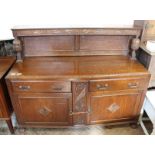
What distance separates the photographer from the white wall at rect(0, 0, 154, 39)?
144cm

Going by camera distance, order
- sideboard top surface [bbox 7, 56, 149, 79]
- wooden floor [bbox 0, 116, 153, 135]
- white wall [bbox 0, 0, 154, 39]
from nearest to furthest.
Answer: sideboard top surface [bbox 7, 56, 149, 79] < white wall [bbox 0, 0, 154, 39] < wooden floor [bbox 0, 116, 153, 135]

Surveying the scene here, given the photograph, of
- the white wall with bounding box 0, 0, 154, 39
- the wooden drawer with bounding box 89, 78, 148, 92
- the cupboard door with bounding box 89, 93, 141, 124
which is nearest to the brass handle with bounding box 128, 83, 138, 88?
the wooden drawer with bounding box 89, 78, 148, 92

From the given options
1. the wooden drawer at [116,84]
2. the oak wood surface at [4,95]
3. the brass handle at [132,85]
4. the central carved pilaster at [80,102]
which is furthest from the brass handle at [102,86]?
the oak wood surface at [4,95]

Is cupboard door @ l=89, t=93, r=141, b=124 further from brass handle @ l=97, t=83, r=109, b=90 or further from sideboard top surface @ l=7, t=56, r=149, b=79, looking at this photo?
sideboard top surface @ l=7, t=56, r=149, b=79

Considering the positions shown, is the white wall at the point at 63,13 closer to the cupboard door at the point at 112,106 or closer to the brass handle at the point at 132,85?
the brass handle at the point at 132,85

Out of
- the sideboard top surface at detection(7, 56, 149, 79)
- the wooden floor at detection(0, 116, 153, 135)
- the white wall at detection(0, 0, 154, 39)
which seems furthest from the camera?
the wooden floor at detection(0, 116, 153, 135)

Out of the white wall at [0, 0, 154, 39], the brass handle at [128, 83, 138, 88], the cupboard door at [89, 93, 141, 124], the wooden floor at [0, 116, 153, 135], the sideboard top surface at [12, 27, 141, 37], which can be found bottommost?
the wooden floor at [0, 116, 153, 135]

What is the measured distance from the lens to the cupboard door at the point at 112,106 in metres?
1.47

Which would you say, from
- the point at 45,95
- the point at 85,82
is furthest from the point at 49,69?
the point at 85,82

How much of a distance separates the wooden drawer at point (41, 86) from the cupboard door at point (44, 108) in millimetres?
57

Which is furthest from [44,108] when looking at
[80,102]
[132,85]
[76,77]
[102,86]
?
[132,85]

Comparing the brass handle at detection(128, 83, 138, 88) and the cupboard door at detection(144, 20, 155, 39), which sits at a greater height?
the cupboard door at detection(144, 20, 155, 39)

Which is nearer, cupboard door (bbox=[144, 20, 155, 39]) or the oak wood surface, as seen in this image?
the oak wood surface

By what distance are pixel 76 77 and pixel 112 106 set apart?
514 millimetres
